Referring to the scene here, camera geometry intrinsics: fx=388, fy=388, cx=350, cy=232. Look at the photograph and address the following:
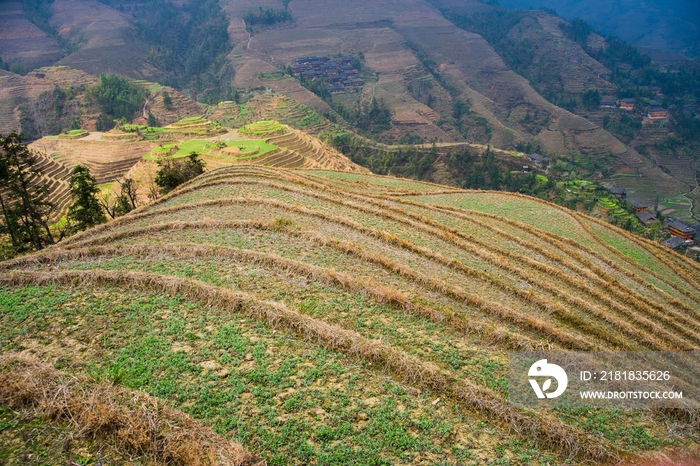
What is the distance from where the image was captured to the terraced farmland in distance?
6391mm

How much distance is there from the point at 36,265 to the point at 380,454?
1074 centimetres

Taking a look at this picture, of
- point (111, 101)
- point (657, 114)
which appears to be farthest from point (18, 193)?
point (657, 114)

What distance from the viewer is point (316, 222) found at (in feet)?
47.5

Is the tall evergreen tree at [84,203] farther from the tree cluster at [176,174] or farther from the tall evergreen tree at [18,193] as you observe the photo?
the tree cluster at [176,174]

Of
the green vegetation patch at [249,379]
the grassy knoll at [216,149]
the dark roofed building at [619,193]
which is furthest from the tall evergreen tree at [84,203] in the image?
the dark roofed building at [619,193]

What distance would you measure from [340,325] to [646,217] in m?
59.8

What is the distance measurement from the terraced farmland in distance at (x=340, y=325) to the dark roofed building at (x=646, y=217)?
4319 centimetres

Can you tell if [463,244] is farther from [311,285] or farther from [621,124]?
[621,124]

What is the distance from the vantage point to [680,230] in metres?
48.0

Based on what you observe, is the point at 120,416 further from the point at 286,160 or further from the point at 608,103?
the point at 608,103

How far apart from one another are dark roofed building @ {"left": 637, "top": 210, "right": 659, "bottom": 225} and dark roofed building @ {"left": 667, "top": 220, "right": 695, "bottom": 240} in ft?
7.04

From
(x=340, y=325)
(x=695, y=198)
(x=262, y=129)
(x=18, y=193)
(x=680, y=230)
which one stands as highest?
(x=18, y=193)

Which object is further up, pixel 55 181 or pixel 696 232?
pixel 55 181

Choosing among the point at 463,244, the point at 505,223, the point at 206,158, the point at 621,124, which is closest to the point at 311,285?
the point at 463,244
